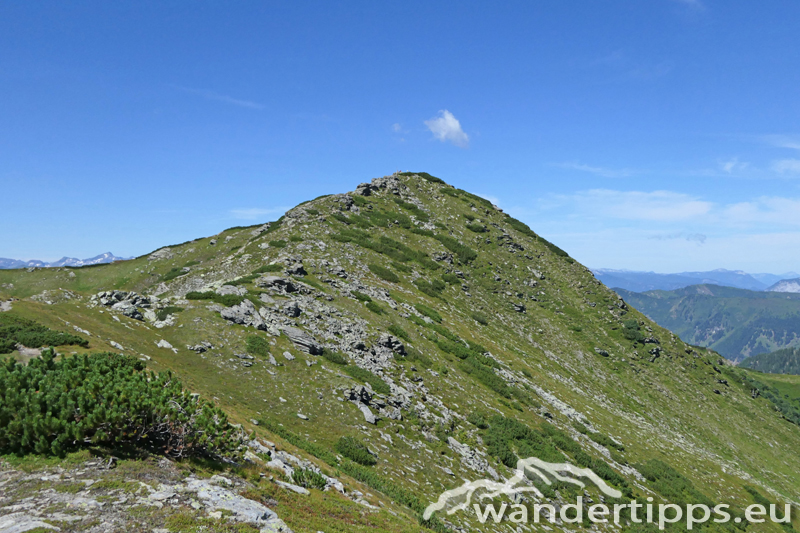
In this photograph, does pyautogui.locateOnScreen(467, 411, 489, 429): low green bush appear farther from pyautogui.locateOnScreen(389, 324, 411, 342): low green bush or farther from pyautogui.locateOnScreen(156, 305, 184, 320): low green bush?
pyautogui.locateOnScreen(156, 305, 184, 320): low green bush

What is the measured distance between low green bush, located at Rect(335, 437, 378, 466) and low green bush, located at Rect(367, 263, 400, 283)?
30812 millimetres

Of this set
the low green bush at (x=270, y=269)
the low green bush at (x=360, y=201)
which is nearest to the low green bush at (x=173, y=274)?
the low green bush at (x=270, y=269)

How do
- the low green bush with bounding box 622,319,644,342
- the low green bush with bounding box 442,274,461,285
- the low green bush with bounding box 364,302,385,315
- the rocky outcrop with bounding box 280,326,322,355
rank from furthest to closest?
the low green bush with bounding box 622,319,644,342 → the low green bush with bounding box 442,274,461,285 → the low green bush with bounding box 364,302,385,315 → the rocky outcrop with bounding box 280,326,322,355

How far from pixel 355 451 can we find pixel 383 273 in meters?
32.2

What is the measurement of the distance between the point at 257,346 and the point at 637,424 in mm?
45025

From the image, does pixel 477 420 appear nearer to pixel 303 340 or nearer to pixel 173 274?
pixel 303 340

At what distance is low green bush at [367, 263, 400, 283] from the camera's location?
51188mm

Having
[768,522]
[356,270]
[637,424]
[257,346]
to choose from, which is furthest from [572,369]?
[257,346]

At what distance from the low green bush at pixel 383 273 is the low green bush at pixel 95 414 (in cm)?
3776

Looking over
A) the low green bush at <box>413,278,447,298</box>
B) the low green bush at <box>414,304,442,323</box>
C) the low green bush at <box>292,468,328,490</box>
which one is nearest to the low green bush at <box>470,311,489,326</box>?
the low green bush at <box>413,278,447,298</box>

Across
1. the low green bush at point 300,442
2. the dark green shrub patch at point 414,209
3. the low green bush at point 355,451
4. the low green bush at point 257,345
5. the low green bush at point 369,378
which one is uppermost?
the dark green shrub patch at point 414,209

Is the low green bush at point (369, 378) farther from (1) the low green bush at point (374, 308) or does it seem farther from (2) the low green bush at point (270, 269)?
(2) the low green bush at point (270, 269)

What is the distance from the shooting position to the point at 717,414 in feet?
183

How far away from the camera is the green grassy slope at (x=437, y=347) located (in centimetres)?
2398
